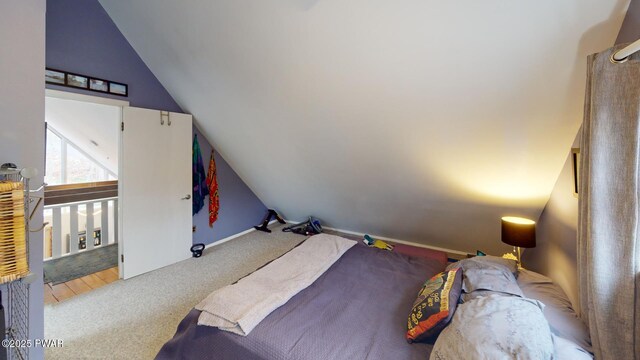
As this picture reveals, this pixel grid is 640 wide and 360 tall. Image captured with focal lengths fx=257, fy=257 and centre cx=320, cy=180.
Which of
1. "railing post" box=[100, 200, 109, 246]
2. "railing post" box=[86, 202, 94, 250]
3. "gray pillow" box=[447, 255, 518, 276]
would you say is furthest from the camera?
"railing post" box=[100, 200, 109, 246]

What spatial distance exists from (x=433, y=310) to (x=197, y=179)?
133 inches

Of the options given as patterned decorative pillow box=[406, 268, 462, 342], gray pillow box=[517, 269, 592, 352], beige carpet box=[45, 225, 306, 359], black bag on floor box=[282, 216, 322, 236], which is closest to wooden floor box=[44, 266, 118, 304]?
beige carpet box=[45, 225, 306, 359]

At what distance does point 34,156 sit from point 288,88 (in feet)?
5.65

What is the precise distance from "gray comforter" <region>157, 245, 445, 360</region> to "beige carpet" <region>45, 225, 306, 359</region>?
747 millimetres

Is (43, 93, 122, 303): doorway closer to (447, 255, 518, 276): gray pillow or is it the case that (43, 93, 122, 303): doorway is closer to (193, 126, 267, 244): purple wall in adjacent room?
(193, 126, 267, 244): purple wall in adjacent room

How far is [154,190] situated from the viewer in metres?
3.10

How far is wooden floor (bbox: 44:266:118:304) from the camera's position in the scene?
8.44 ft

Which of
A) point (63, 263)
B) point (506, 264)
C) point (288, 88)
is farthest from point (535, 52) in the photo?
point (63, 263)

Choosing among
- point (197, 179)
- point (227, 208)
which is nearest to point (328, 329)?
point (197, 179)

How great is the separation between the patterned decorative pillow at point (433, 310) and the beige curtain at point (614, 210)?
0.55 meters

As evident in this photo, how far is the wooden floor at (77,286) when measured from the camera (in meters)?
2.57

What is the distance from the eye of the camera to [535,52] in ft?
4.92

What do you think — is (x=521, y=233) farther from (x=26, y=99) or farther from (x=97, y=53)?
(x=97, y=53)

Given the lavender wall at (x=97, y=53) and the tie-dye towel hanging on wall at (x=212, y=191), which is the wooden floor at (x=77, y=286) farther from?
the tie-dye towel hanging on wall at (x=212, y=191)
